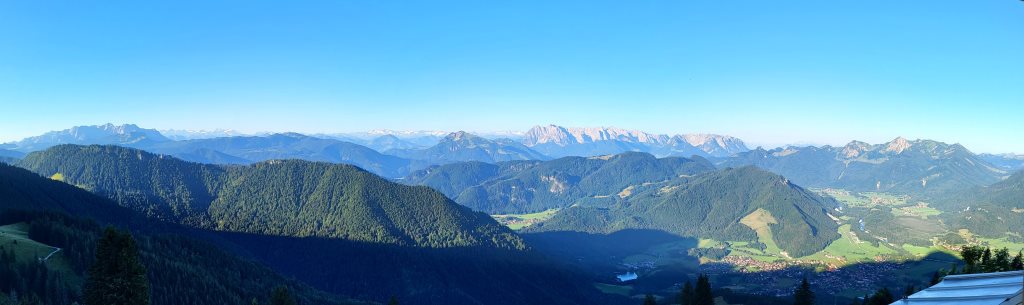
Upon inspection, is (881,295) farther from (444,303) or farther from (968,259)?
(444,303)

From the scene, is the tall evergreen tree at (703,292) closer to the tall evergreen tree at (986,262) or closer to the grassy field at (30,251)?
the tall evergreen tree at (986,262)

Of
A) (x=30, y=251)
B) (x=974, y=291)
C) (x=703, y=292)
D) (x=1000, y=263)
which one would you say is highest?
(x=974, y=291)

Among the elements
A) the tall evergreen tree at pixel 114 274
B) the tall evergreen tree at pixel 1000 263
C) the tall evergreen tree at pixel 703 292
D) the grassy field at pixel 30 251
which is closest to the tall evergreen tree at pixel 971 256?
the tall evergreen tree at pixel 1000 263

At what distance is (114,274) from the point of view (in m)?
35.3

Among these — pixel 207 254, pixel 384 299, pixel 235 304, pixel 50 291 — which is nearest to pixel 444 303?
pixel 384 299

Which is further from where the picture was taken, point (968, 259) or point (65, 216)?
point (65, 216)

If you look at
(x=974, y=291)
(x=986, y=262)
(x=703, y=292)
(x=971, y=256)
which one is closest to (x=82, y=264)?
(x=703, y=292)

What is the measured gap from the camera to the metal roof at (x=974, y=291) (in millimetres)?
19927

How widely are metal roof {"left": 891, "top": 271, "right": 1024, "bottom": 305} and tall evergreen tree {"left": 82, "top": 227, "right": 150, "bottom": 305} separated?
145 feet

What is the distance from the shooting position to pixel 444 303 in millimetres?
187750

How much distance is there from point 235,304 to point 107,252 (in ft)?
247

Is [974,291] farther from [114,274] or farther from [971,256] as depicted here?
[114,274]

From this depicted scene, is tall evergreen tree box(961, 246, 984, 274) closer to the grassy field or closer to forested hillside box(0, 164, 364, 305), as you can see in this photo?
forested hillside box(0, 164, 364, 305)

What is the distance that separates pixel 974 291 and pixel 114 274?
48.2 m
